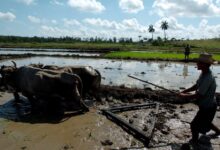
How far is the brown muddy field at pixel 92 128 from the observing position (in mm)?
7398

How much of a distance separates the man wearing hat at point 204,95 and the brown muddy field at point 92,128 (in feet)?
1.48

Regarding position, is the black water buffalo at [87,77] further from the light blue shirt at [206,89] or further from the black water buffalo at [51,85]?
the light blue shirt at [206,89]

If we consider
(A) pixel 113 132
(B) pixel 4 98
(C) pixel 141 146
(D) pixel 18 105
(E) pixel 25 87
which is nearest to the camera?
(C) pixel 141 146

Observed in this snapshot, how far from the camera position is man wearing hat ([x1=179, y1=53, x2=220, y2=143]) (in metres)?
6.91

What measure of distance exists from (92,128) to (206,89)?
11.0ft

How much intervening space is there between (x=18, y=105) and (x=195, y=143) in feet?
22.1

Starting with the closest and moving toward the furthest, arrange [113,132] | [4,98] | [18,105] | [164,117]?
[113,132] < [164,117] < [18,105] < [4,98]

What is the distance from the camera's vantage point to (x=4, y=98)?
41.8ft

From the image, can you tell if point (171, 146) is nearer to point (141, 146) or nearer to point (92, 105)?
point (141, 146)

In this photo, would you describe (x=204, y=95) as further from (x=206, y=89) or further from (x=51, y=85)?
(x=51, y=85)

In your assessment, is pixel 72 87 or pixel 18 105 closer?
pixel 72 87

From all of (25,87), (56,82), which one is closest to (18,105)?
(25,87)

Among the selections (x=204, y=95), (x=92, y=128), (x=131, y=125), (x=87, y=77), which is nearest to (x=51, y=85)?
(x=87, y=77)

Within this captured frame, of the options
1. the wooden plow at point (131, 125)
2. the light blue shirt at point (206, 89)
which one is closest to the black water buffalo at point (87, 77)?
the wooden plow at point (131, 125)
